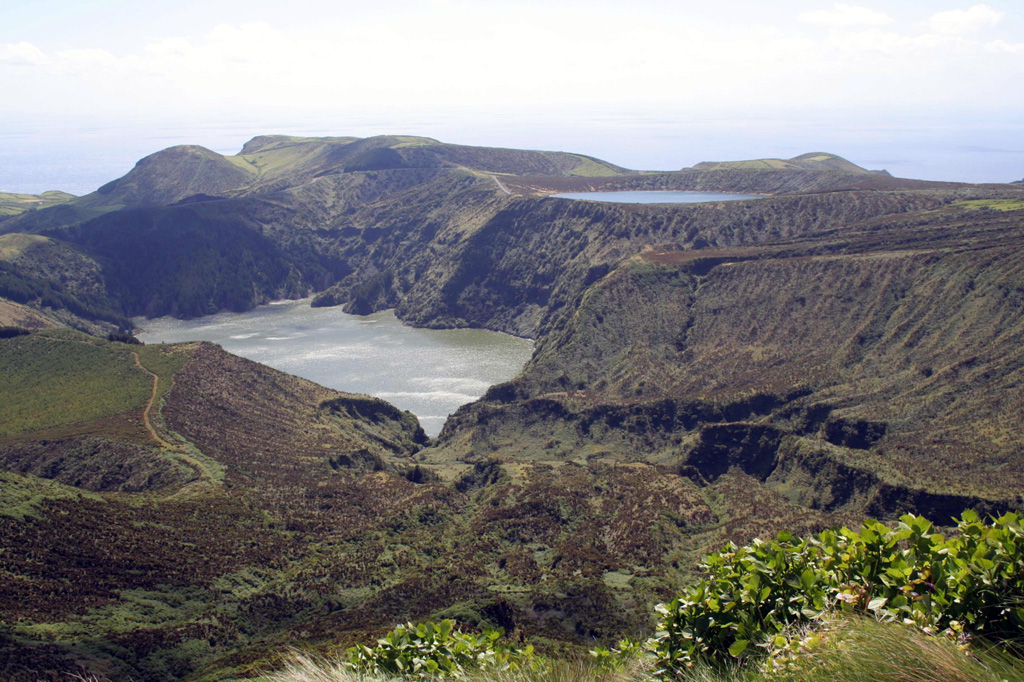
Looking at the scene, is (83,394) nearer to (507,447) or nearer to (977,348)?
(507,447)

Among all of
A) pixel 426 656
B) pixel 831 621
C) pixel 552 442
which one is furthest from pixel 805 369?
pixel 831 621

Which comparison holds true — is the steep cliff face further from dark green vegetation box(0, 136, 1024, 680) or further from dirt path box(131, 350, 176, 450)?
dirt path box(131, 350, 176, 450)

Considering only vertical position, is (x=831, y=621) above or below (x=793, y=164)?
below

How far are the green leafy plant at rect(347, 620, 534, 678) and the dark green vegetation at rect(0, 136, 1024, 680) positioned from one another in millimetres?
10052

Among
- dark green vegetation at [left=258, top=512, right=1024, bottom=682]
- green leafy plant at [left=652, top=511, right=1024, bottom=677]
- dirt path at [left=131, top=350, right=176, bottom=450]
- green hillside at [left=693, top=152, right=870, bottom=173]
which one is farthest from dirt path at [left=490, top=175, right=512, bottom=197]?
green leafy plant at [left=652, top=511, right=1024, bottom=677]

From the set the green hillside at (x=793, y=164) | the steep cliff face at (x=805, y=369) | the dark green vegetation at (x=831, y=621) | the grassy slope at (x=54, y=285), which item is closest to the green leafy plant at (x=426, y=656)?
the dark green vegetation at (x=831, y=621)

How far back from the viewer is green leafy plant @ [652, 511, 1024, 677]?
7680 mm

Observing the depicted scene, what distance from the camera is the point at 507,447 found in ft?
191

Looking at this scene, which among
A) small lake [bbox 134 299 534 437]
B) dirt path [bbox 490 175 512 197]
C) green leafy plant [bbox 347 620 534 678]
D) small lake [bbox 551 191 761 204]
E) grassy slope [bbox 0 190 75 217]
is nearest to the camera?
green leafy plant [bbox 347 620 534 678]

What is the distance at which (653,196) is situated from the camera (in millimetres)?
115062

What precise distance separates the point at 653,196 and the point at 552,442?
6638 cm

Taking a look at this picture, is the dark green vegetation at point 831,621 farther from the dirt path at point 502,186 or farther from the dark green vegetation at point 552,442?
the dirt path at point 502,186

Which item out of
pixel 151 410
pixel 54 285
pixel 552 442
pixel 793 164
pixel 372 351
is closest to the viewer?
pixel 151 410

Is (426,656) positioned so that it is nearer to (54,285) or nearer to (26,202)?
(54,285)
